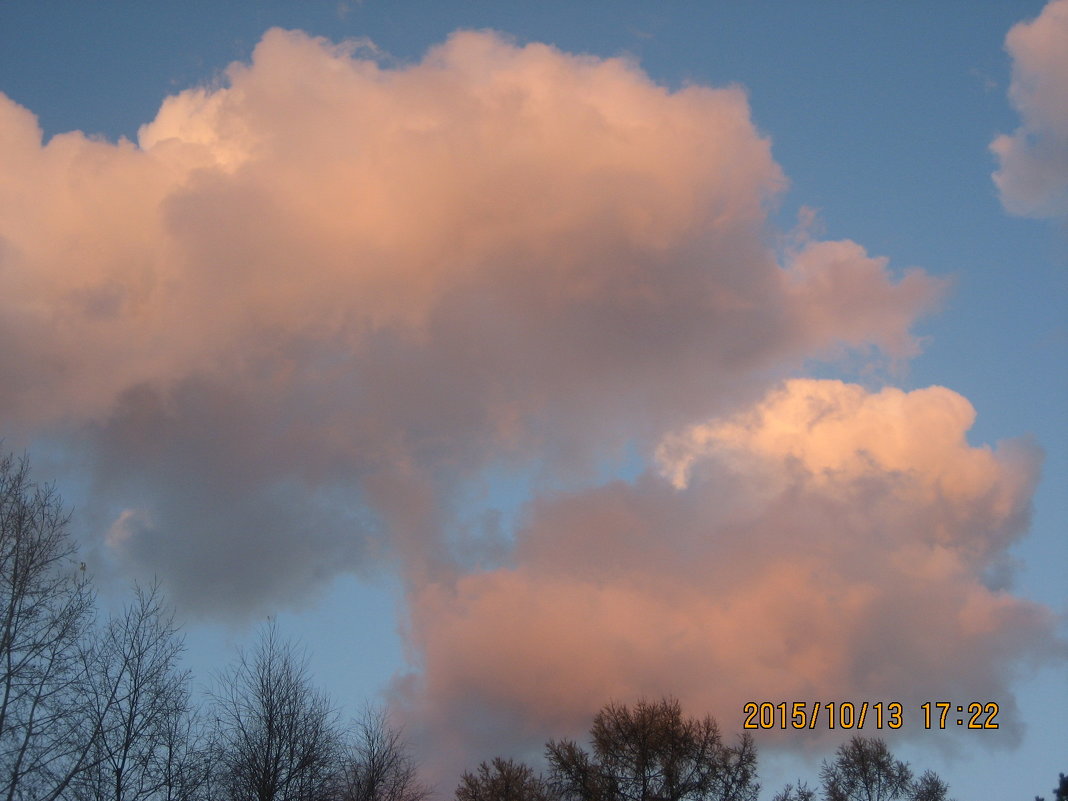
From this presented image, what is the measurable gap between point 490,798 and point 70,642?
38543 millimetres

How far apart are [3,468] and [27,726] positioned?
7281 mm

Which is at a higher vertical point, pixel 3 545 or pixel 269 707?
pixel 3 545

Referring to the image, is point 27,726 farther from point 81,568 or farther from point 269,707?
point 269,707

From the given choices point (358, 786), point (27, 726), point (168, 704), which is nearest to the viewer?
point (27, 726)

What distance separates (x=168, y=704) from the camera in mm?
27703

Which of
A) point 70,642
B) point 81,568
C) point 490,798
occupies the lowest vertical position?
point 490,798

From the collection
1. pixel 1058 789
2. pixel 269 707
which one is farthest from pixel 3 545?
pixel 1058 789

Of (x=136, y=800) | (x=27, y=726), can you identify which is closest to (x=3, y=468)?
(x=27, y=726)

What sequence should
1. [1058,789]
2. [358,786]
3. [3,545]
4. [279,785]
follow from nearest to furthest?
[3,545] < [279,785] < [358,786] < [1058,789]

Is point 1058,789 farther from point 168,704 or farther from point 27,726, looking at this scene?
point 27,726

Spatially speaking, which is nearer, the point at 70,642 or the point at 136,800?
the point at 70,642

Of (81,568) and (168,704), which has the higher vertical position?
(81,568)

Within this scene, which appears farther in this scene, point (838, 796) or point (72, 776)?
point (838, 796)

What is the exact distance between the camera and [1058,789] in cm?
5166
